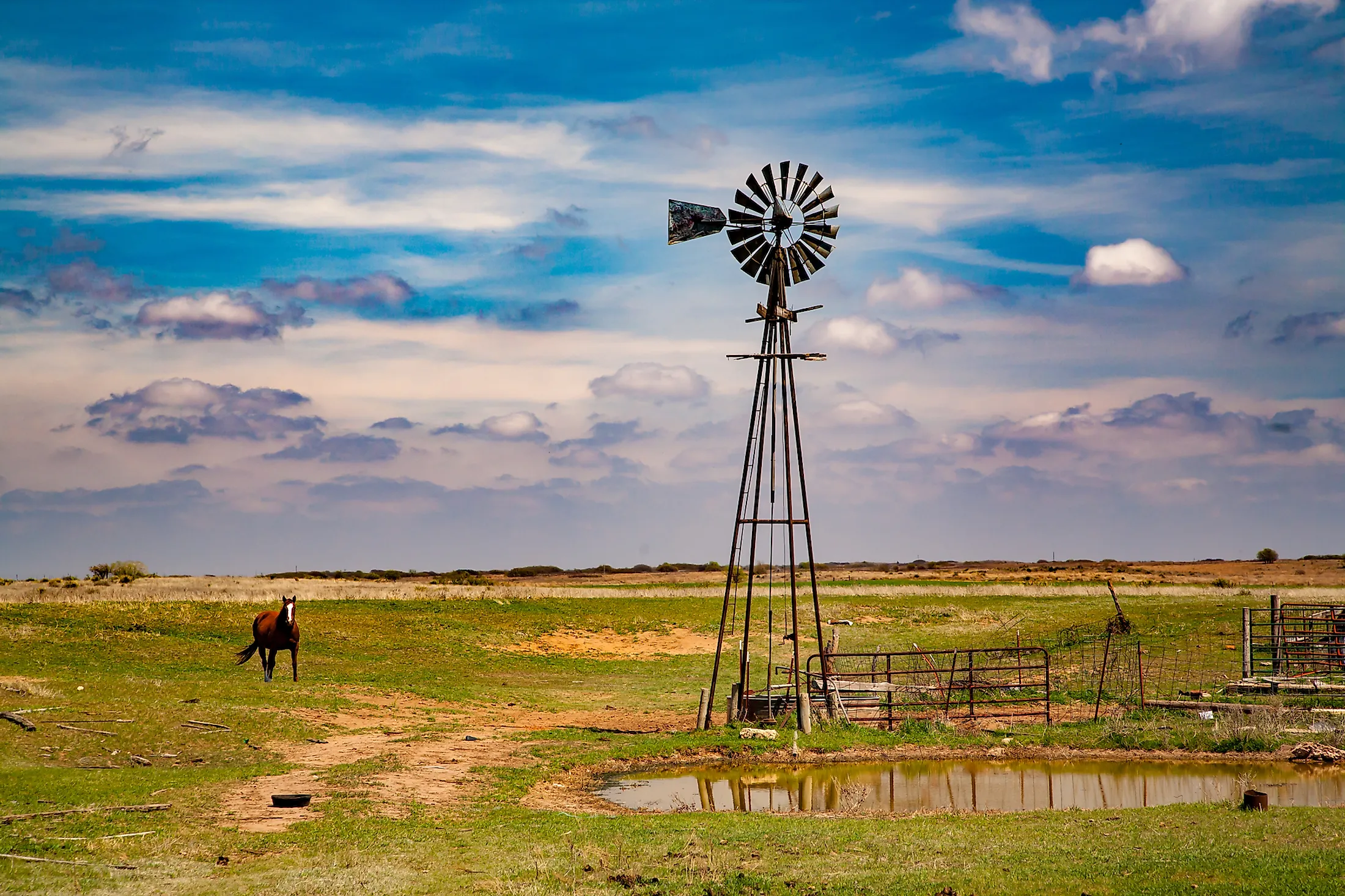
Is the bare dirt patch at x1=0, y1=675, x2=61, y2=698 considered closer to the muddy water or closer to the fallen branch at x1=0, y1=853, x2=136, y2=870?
the fallen branch at x1=0, y1=853, x2=136, y2=870

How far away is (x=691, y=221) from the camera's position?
89.3 feet

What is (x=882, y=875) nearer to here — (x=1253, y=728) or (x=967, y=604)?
(x=1253, y=728)

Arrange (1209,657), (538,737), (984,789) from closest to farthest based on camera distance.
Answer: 1. (984,789)
2. (538,737)
3. (1209,657)

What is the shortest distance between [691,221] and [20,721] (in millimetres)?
18445

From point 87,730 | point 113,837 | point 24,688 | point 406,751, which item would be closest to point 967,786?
point 406,751

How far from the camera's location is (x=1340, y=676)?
100 feet

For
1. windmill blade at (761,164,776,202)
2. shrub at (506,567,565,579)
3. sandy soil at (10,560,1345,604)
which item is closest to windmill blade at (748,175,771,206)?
windmill blade at (761,164,776,202)

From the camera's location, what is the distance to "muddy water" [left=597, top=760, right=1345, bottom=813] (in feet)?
61.9

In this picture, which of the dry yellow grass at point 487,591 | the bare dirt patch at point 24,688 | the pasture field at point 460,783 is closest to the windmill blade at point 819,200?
the pasture field at point 460,783

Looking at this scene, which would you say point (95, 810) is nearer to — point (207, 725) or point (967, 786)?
point (207, 725)

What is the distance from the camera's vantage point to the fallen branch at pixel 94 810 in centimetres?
1494

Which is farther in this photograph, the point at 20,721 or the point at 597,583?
the point at 597,583

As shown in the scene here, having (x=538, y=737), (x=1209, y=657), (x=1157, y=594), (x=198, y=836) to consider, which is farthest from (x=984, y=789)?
(x=1157, y=594)

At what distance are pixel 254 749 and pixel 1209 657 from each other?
31.5 m
